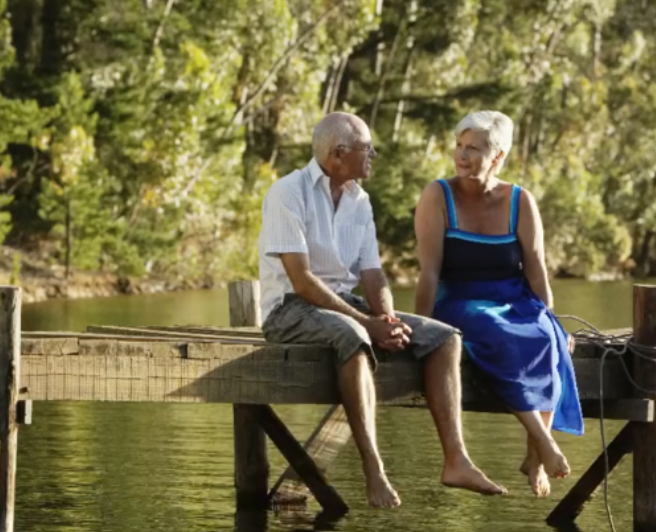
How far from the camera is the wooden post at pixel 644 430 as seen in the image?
10.2 metres

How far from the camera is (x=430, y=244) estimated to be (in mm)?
9688

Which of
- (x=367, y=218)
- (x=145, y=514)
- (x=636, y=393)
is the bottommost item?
(x=145, y=514)

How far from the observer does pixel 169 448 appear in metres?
14.2

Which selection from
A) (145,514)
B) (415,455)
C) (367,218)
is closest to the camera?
(367,218)

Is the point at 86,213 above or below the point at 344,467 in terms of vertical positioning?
above

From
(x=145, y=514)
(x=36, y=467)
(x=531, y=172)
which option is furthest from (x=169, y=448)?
(x=531, y=172)

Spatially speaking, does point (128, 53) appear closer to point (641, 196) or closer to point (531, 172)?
point (531, 172)

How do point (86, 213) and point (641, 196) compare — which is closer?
point (86, 213)

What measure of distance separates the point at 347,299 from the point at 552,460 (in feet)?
3.96

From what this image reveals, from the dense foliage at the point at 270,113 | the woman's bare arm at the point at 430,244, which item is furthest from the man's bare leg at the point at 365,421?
the dense foliage at the point at 270,113

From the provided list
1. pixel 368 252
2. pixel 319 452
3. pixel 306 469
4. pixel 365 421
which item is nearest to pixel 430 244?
pixel 368 252

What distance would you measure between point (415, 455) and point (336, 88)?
38.1 m

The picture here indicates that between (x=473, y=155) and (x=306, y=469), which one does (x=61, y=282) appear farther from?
(x=473, y=155)

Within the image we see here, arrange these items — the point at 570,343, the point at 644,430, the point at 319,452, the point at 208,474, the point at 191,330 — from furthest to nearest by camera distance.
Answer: the point at 208,474 < the point at 319,452 < the point at 191,330 < the point at 644,430 < the point at 570,343
